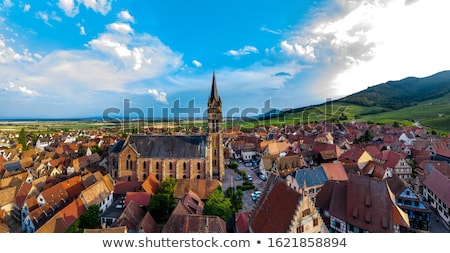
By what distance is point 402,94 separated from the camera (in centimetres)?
13700

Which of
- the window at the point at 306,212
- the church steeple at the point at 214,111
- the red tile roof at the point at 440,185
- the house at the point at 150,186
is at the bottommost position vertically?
the house at the point at 150,186

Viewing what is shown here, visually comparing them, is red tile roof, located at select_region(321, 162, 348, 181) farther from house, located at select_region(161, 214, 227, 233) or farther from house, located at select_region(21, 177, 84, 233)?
house, located at select_region(21, 177, 84, 233)

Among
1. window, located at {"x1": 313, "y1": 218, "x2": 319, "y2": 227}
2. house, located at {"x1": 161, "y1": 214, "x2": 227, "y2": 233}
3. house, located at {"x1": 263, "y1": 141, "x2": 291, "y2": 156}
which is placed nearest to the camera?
window, located at {"x1": 313, "y1": 218, "x2": 319, "y2": 227}

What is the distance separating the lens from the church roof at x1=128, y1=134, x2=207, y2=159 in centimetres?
2180

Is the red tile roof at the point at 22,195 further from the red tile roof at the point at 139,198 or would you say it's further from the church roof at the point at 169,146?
the church roof at the point at 169,146

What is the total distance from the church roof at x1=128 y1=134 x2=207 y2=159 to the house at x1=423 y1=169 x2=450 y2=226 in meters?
17.8

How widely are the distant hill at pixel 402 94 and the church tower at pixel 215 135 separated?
4470 inches

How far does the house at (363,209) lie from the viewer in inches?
386

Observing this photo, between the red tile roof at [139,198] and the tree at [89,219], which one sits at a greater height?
the red tile roof at [139,198]

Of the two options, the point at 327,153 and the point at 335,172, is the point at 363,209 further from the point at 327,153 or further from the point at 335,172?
the point at 327,153

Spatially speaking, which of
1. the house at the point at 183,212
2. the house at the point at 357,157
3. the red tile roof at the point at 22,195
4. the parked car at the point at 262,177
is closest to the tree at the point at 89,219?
the house at the point at 183,212

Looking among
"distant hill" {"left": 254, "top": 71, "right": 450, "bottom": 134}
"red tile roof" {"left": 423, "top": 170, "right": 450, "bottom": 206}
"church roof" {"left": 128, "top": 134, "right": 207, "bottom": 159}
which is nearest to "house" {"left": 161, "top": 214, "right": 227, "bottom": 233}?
"church roof" {"left": 128, "top": 134, "right": 207, "bottom": 159}

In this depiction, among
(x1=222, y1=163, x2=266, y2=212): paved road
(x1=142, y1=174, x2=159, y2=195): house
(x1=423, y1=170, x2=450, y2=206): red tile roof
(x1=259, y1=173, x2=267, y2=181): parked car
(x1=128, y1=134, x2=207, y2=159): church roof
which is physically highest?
(x1=128, y1=134, x2=207, y2=159): church roof

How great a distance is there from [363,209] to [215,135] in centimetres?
1479
